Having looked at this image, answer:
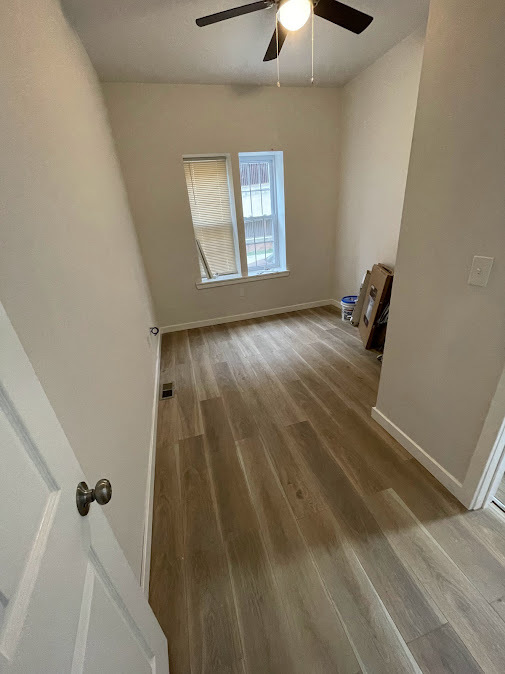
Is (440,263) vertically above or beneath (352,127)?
beneath

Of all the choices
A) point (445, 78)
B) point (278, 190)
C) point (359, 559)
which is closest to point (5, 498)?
point (359, 559)

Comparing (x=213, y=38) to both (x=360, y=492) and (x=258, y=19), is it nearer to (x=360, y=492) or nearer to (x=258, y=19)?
(x=258, y=19)

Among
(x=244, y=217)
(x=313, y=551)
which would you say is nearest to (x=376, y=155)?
(x=244, y=217)

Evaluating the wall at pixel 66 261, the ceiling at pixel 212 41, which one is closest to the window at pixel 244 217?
the ceiling at pixel 212 41

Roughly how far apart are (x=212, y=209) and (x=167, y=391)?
2305mm

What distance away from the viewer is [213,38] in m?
2.13

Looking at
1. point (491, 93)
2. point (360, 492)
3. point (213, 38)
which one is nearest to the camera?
point (491, 93)

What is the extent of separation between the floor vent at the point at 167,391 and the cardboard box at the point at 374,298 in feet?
6.68

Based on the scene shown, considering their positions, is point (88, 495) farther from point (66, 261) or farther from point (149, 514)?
point (149, 514)

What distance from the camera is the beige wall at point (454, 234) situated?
1015mm

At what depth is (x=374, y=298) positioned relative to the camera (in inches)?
114

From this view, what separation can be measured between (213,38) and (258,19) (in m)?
0.40

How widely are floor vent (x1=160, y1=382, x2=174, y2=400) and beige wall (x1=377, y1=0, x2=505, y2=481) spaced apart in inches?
73.9

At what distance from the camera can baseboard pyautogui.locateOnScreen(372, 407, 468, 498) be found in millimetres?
1430
